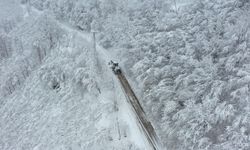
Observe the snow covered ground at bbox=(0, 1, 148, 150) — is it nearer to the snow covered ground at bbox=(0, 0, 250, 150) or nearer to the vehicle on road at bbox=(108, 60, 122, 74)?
the snow covered ground at bbox=(0, 0, 250, 150)

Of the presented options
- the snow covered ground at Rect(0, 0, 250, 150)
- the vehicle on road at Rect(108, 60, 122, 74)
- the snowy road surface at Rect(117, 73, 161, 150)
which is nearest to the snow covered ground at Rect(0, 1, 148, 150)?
the snow covered ground at Rect(0, 0, 250, 150)

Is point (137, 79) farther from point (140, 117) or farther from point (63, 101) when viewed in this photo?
point (63, 101)

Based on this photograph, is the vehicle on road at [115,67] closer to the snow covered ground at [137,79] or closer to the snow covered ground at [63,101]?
the snow covered ground at [63,101]

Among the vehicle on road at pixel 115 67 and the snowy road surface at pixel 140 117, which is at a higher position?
the vehicle on road at pixel 115 67

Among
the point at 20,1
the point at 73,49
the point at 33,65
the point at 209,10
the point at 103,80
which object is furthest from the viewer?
the point at 20,1

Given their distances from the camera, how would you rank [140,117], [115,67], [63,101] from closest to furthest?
[140,117]
[63,101]
[115,67]

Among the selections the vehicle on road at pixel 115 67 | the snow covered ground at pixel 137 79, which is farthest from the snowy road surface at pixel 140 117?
the vehicle on road at pixel 115 67

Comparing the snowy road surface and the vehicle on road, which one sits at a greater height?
the vehicle on road

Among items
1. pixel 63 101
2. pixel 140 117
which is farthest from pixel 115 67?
pixel 140 117

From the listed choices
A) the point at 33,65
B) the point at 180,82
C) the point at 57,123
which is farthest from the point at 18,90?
the point at 180,82

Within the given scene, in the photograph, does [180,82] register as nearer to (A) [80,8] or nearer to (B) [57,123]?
(B) [57,123]

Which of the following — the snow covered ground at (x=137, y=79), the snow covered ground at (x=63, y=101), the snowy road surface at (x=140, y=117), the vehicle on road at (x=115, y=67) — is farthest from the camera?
the vehicle on road at (x=115, y=67)
